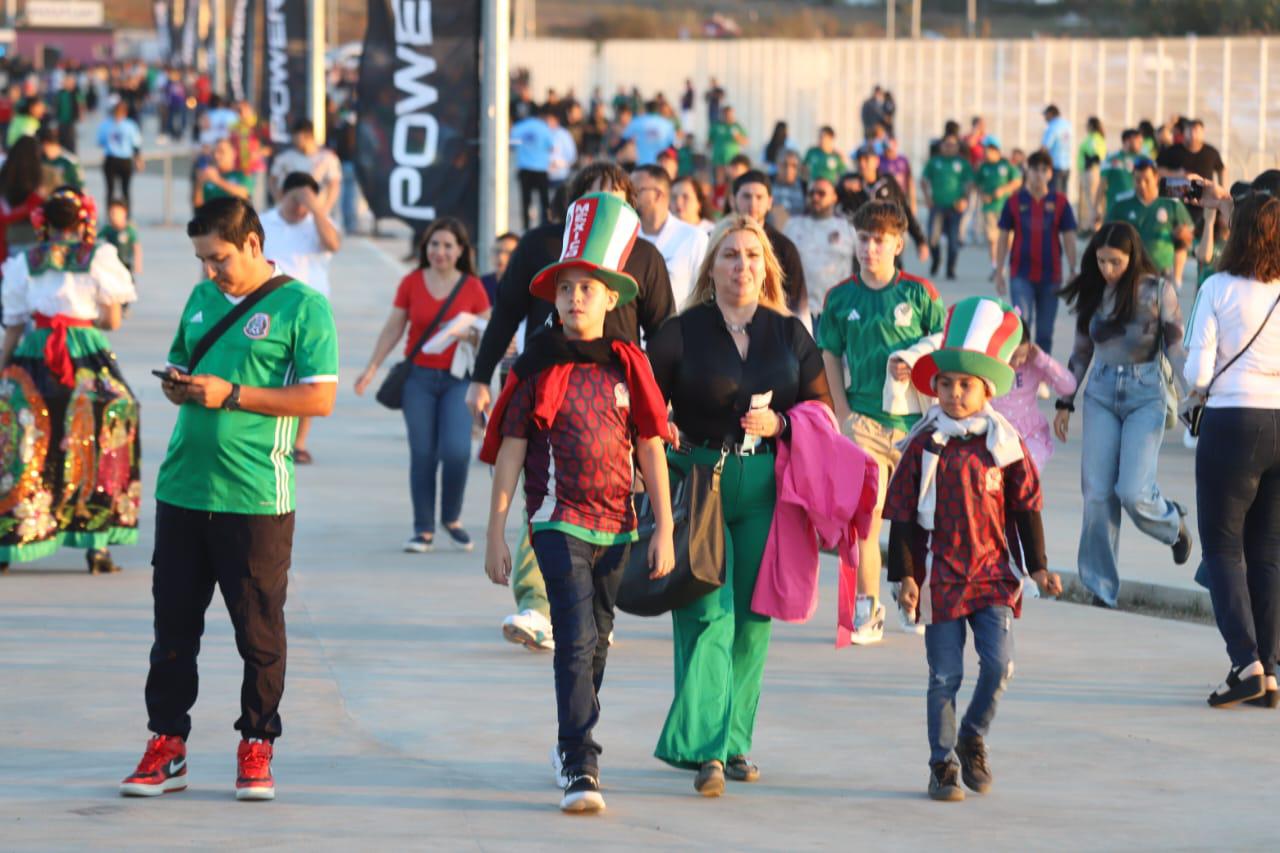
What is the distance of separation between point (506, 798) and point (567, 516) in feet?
2.93

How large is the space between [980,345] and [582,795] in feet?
6.10

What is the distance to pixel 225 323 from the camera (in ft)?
22.8

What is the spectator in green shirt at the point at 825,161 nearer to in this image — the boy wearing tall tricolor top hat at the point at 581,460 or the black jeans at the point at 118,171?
the black jeans at the point at 118,171

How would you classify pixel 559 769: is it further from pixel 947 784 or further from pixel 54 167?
pixel 54 167

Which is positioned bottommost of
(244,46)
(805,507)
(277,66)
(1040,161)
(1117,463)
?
(1117,463)

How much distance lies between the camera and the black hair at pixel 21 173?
14.8 meters

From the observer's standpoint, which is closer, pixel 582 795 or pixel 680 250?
pixel 582 795

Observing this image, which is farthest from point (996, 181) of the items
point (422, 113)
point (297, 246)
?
point (297, 246)

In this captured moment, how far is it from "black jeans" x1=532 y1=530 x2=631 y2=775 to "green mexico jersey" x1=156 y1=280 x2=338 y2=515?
0.84 metres

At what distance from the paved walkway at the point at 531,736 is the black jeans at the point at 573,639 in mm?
210

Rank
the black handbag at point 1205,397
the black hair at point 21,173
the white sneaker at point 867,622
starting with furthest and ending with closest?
the black hair at point 21,173 < the white sneaker at point 867,622 < the black handbag at point 1205,397

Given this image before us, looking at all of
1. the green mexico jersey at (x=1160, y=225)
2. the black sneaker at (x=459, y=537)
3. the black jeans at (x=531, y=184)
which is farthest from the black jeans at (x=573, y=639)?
the black jeans at (x=531, y=184)

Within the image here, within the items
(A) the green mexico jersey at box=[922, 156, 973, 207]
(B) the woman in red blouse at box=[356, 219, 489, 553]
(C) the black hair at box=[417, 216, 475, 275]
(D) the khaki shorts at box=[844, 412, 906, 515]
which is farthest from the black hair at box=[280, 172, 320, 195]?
(A) the green mexico jersey at box=[922, 156, 973, 207]

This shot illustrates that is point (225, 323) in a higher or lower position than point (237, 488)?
higher
